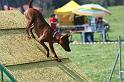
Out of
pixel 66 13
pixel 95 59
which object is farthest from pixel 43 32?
pixel 66 13

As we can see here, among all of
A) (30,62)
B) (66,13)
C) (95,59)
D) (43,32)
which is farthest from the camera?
(66,13)

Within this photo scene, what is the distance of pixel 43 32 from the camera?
18.2 feet

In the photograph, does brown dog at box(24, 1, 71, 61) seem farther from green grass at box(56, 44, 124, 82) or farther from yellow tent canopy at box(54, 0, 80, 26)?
yellow tent canopy at box(54, 0, 80, 26)

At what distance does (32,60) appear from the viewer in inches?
213

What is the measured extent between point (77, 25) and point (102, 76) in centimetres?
1377

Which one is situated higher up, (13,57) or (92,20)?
(13,57)

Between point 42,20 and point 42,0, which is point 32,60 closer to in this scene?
point 42,20

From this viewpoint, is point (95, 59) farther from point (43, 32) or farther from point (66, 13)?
point (66, 13)

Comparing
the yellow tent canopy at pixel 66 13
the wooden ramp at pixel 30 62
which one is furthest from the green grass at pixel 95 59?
the yellow tent canopy at pixel 66 13

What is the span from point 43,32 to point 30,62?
0.42m

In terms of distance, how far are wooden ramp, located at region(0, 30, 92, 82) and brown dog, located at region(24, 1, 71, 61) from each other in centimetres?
12

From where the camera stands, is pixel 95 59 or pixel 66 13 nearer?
pixel 95 59

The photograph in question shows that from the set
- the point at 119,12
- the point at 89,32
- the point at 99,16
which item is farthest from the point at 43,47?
the point at 119,12

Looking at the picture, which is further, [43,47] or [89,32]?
[89,32]
